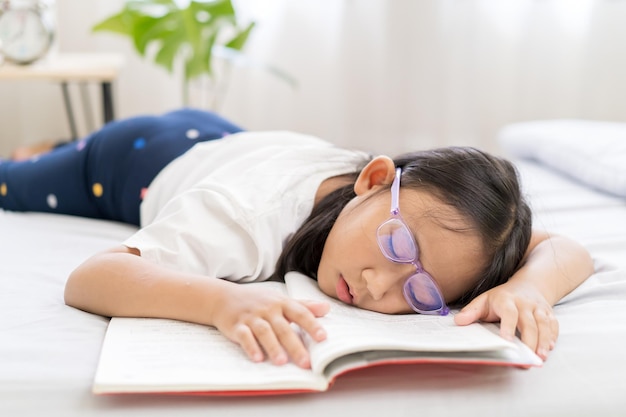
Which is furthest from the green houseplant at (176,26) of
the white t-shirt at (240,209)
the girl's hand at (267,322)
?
the girl's hand at (267,322)

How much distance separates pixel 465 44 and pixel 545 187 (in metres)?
1.38

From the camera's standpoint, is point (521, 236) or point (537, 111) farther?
point (537, 111)

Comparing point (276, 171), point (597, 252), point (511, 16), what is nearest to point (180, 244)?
point (276, 171)

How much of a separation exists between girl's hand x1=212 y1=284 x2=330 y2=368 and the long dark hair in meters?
0.24

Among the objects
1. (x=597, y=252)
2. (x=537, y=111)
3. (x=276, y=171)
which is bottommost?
(x=537, y=111)

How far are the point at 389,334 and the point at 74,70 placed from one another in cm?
159

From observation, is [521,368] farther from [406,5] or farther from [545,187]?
[406,5]

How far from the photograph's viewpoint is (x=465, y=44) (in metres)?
2.89

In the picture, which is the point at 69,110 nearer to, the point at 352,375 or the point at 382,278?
the point at 382,278

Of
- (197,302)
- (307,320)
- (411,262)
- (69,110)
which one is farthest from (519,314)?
(69,110)

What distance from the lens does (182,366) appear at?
0.73 meters

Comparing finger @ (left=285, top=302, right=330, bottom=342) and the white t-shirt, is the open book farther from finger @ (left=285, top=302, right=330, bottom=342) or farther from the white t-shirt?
the white t-shirt

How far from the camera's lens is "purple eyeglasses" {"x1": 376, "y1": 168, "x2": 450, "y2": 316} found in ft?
3.04

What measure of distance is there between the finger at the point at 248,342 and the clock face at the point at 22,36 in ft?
5.40
